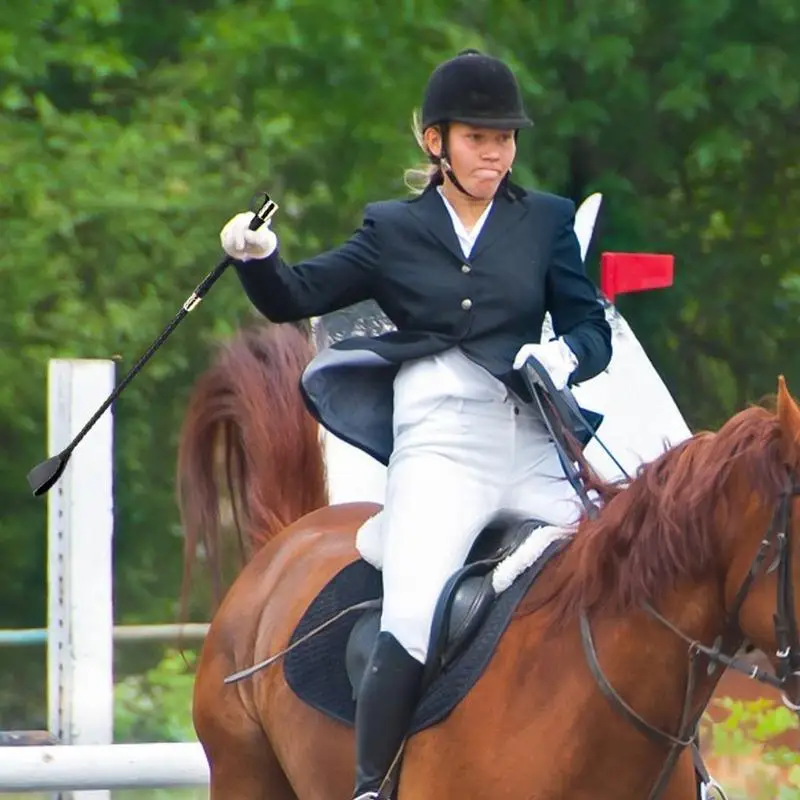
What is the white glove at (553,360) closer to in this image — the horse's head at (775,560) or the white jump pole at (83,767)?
the horse's head at (775,560)

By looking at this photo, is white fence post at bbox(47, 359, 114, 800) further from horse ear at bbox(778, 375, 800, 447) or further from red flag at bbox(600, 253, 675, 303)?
horse ear at bbox(778, 375, 800, 447)

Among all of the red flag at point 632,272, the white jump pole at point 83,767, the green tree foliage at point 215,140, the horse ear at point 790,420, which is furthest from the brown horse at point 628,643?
the green tree foliage at point 215,140

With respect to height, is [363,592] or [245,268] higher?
[245,268]

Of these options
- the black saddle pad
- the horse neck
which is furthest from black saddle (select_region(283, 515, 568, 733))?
the horse neck

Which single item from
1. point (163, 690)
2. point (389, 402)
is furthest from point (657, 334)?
point (389, 402)

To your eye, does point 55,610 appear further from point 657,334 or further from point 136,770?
point 657,334

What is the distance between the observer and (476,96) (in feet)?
13.5

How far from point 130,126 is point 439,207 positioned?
6295 millimetres

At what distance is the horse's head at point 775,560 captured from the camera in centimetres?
344

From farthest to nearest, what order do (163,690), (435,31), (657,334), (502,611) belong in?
(657,334) → (435,31) → (163,690) → (502,611)

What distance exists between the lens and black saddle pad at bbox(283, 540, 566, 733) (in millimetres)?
4016

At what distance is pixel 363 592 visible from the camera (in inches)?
175

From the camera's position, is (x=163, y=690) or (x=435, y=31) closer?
(x=163, y=690)

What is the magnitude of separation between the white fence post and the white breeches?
141 cm
